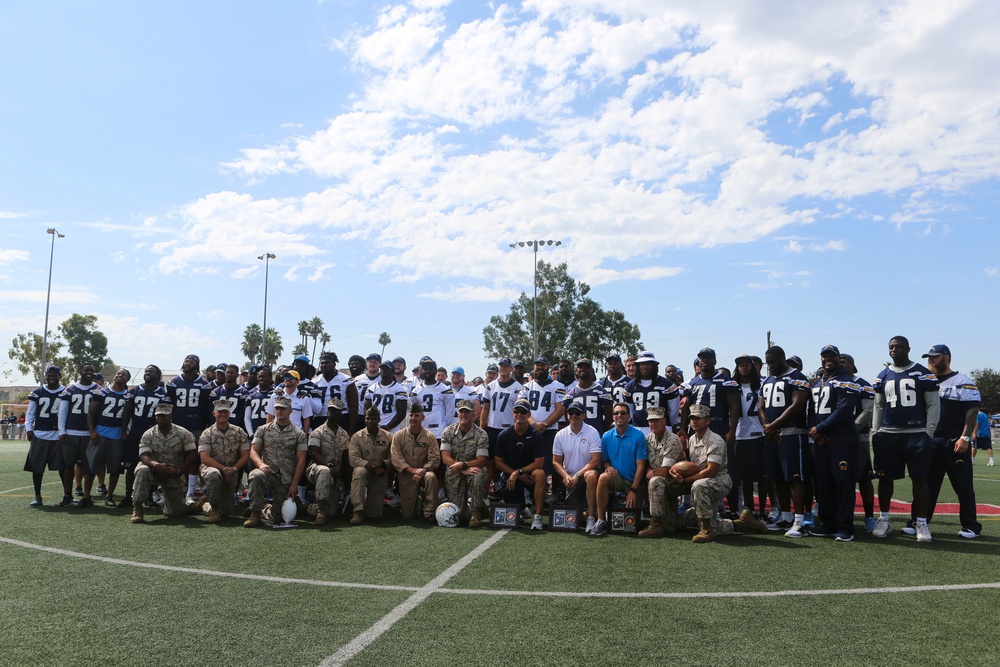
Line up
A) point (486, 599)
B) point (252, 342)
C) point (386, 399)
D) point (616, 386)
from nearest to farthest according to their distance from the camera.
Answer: point (486, 599) < point (616, 386) < point (386, 399) < point (252, 342)

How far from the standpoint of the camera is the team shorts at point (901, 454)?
27.5 feet

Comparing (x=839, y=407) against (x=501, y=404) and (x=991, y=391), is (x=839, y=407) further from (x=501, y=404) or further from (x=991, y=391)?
(x=991, y=391)

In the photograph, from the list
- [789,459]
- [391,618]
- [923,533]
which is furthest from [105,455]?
[923,533]

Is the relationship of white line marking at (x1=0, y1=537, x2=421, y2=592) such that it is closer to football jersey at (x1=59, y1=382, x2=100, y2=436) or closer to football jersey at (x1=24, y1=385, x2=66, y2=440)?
football jersey at (x1=59, y1=382, x2=100, y2=436)

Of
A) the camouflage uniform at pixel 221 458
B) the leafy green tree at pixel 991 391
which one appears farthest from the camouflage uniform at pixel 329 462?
the leafy green tree at pixel 991 391

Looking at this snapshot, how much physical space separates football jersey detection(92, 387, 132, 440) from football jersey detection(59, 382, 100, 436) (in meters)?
0.19

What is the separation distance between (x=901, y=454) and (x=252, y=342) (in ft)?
294

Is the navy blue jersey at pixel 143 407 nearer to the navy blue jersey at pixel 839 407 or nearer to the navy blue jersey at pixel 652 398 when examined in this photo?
the navy blue jersey at pixel 652 398

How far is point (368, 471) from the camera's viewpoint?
32.9 ft

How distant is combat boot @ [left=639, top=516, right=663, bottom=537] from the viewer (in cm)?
859

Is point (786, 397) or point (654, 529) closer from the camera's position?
point (654, 529)

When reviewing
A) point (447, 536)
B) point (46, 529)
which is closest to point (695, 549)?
point (447, 536)

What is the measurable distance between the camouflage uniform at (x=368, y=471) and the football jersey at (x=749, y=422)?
490 centimetres

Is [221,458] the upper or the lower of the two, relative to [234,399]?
lower
